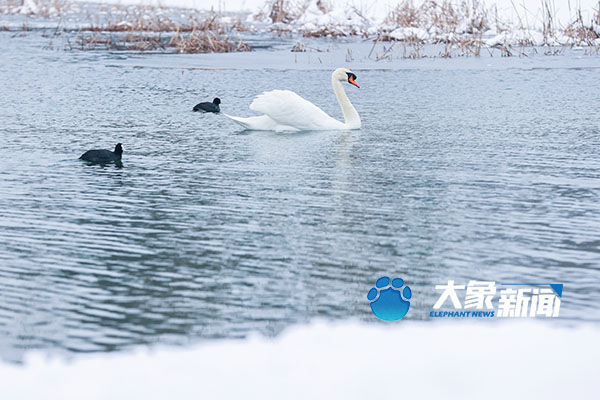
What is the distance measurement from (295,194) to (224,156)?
2.53 meters

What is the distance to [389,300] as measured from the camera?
235 inches

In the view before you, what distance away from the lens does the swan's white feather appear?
44.5ft

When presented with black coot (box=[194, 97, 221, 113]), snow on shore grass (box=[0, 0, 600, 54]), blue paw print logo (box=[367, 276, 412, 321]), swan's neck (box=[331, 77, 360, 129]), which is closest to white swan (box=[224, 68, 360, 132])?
swan's neck (box=[331, 77, 360, 129])

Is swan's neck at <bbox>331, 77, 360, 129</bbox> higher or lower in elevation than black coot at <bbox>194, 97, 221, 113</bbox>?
higher

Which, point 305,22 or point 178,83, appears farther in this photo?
point 305,22

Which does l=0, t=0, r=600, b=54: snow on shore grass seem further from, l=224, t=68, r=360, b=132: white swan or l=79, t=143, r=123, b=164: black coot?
l=79, t=143, r=123, b=164: black coot

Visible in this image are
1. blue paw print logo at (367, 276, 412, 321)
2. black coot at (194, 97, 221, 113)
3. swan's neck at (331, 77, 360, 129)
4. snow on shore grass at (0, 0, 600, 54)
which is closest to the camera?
blue paw print logo at (367, 276, 412, 321)

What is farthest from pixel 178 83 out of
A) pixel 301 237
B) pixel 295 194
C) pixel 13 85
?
pixel 301 237

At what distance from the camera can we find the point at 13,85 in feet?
63.6

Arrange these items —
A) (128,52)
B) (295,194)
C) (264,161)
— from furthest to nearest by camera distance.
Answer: (128,52)
(264,161)
(295,194)

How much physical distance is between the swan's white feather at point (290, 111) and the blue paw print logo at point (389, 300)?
7559 mm

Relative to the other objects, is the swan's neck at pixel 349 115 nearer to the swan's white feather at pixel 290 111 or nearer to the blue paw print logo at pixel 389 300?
the swan's white feather at pixel 290 111

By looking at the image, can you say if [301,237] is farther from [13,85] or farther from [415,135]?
[13,85]

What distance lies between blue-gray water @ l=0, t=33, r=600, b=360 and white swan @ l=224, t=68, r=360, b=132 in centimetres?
20
